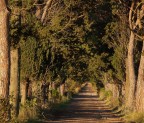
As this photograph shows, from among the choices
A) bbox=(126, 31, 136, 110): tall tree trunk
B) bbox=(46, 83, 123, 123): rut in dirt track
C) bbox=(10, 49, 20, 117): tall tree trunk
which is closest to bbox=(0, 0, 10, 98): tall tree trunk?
bbox=(10, 49, 20, 117): tall tree trunk

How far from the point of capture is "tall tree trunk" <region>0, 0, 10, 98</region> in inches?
721

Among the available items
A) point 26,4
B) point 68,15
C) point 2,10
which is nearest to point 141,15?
point 68,15

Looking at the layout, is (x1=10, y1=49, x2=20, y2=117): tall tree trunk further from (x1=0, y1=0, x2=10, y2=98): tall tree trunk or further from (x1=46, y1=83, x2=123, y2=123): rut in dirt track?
(x1=0, y1=0, x2=10, y2=98): tall tree trunk

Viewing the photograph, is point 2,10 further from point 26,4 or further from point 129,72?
point 129,72

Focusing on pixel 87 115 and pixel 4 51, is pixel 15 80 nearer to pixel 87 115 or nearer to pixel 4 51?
pixel 4 51

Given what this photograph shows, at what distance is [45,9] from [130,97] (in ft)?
27.8

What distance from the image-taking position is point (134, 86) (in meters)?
37.8

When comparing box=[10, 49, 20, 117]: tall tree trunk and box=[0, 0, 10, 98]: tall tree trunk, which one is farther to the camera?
box=[10, 49, 20, 117]: tall tree trunk

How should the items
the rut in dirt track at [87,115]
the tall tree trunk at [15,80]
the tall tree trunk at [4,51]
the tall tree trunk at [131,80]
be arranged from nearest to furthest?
1. the tall tree trunk at [4,51]
2. the tall tree trunk at [15,80]
3. the rut in dirt track at [87,115]
4. the tall tree trunk at [131,80]

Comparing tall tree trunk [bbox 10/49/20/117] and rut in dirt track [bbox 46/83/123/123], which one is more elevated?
tall tree trunk [bbox 10/49/20/117]

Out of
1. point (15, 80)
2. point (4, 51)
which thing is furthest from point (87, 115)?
point (4, 51)

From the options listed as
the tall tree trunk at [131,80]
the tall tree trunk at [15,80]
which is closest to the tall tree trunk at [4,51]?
the tall tree trunk at [15,80]

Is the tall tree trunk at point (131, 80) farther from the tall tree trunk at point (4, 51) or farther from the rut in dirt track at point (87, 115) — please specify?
the tall tree trunk at point (4, 51)

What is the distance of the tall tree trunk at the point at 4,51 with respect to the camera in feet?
60.1
